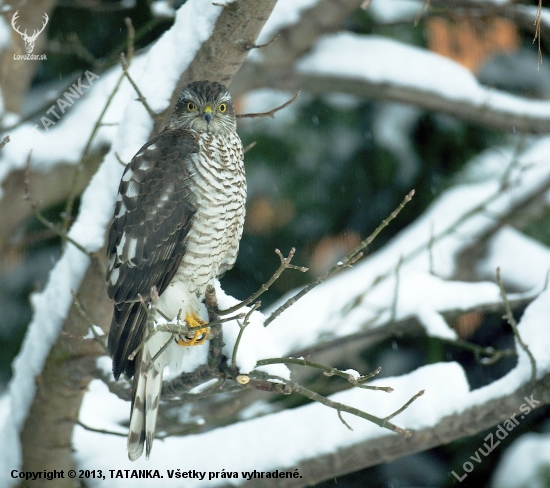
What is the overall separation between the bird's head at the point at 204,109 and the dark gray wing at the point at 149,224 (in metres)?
0.19

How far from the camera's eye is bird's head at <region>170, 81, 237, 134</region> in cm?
294

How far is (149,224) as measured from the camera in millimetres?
2854

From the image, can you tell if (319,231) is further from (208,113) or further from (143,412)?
(143,412)

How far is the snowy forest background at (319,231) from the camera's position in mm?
3211

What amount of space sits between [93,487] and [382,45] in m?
3.67

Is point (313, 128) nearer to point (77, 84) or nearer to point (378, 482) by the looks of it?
point (77, 84)

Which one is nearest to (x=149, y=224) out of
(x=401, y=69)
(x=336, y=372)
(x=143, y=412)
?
(x=143, y=412)

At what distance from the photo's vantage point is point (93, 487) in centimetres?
360

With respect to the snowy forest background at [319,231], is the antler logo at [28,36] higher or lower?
higher

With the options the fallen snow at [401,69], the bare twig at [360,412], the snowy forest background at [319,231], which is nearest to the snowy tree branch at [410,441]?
the snowy forest background at [319,231]

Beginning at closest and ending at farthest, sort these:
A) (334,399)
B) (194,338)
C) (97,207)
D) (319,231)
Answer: (194,338), (97,207), (334,399), (319,231)

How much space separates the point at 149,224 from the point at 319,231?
3347 mm

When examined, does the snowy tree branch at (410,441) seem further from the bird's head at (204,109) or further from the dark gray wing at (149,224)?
the bird's head at (204,109)

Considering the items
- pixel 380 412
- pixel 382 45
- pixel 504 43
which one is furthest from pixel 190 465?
pixel 504 43
